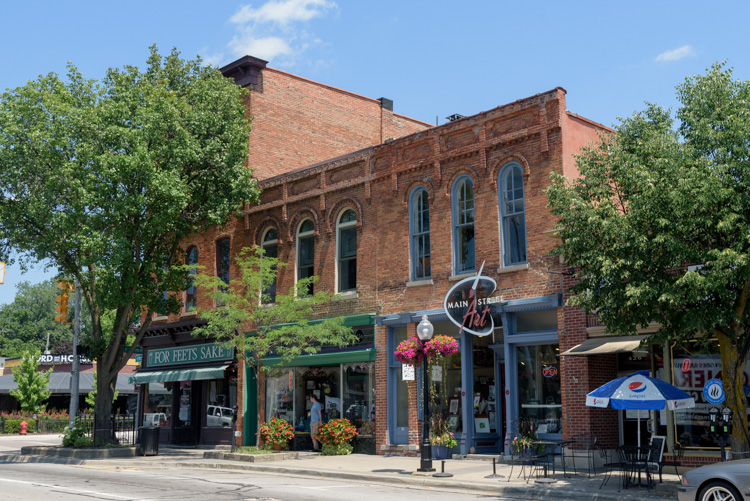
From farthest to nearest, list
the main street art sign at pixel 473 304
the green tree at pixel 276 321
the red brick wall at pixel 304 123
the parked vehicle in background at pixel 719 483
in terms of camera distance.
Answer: the red brick wall at pixel 304 123, the green tree at pixel 276 321, the main street art sign at pixel 473 304, the parked vehicle in background at pixel 719 483

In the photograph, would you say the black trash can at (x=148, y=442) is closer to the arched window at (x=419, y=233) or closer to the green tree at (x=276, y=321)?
the green tree at (x=276, y=321)

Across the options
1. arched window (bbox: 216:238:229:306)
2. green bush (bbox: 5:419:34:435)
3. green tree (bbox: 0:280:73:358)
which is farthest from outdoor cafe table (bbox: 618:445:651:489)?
green tree (bbox: 0:280:73:358)

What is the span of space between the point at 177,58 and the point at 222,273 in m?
8.03

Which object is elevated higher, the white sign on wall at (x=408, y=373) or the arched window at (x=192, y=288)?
the arched window at (x=192, y=288)

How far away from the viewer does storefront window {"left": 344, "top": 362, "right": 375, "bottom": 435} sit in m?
22.8

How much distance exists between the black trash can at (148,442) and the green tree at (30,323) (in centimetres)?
7541

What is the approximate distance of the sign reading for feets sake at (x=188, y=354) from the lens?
1093 inches

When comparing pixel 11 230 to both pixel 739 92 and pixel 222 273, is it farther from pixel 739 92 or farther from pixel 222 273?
pixel 739 92

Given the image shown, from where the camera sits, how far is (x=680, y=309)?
1359cm

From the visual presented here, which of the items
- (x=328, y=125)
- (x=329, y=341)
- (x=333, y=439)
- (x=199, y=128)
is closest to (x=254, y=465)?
(x=333, y=439)

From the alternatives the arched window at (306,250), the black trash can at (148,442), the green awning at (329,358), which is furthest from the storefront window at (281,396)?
the black trash can at (148,442)

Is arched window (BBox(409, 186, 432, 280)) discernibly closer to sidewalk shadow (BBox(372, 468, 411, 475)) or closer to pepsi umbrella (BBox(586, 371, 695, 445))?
sidewalk shadow (BBox(372, 468, 411, 475))

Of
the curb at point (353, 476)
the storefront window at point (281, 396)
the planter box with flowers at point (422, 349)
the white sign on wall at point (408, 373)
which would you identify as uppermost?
the planter box with flowers at point (422, 349)

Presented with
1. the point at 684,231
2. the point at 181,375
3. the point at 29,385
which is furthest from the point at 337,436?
the point at 29,385
